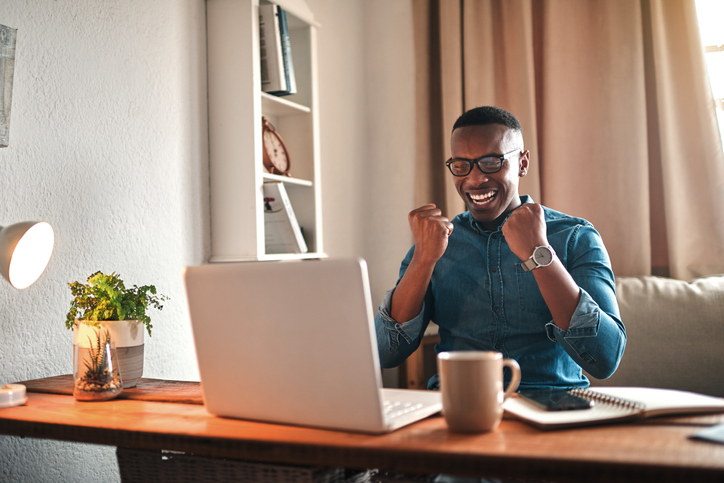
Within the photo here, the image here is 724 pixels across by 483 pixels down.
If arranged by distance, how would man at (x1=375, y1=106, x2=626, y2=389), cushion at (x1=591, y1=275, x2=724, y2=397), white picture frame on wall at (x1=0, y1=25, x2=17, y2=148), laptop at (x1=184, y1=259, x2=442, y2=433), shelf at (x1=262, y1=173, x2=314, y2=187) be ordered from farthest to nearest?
1. shelf at (x1=262, y1=173, x2=314, y2=187)
2. cushion at (x1=591, y1=275, x2=724, y2=397)
3. white picture frame on wall at (x1=0, y1=25, x2=17, y2=148)
4. man at (x1=375, y1=106, x2=626, y2=389)
5. laptop at (x1=184, y1=259, x2=442, y2=433)

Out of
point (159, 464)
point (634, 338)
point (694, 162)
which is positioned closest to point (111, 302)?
point (159, 464)

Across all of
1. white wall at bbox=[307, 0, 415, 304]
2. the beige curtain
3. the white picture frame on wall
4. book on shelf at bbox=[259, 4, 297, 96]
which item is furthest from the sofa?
the white picture frame on wall

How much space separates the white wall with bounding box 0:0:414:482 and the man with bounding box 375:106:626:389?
741 mm

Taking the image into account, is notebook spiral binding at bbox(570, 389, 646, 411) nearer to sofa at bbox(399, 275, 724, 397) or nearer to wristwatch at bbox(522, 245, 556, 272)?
wristwatch at bbox(522, 245, 556, 272)

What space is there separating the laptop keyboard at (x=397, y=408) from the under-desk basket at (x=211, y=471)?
0.11 meters

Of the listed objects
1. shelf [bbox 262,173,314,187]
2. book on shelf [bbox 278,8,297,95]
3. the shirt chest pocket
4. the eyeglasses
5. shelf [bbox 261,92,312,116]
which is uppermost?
book on shelf [bbox 278,8,297,95]

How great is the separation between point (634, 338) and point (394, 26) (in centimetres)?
186

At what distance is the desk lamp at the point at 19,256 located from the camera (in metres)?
1.09

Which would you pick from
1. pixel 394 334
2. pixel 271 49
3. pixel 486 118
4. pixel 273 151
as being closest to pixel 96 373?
pixel 394 334

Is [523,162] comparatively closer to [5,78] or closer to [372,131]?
[5,78]

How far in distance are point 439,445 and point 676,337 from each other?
4.93 ft

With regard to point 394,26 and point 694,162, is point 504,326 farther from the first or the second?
point 394,26

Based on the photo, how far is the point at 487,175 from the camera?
145 cm

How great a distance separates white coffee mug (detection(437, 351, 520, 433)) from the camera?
2.52ft
